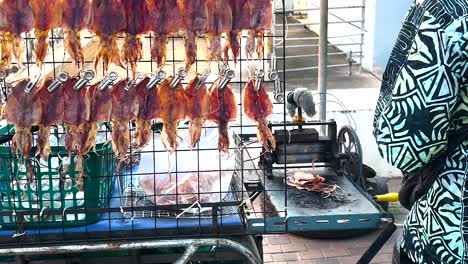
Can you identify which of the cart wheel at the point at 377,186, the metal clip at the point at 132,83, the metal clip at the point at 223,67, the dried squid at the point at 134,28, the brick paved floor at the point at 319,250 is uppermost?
the dried squid at the point at 134,28

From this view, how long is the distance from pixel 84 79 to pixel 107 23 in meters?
0.21

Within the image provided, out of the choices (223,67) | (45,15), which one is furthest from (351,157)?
(45,15)

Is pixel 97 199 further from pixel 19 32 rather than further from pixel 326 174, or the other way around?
pixel 326 174

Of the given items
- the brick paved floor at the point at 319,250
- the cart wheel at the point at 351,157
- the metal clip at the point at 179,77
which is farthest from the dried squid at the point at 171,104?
the brick paved floor at the point at 319,250

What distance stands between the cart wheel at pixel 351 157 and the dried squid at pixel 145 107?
1.22 metres

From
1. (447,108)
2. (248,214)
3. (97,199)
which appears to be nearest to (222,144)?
(248,214)

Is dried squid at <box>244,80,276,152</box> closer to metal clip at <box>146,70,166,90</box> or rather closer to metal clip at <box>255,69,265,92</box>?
metal clip at <box>255,69,265,92</box>

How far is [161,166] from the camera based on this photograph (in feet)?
9.87

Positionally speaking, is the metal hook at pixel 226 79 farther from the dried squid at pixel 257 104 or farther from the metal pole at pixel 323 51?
the metal pole at pixel 323 51

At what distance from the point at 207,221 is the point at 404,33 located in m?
1.05

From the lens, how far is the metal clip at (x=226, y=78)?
103 inches

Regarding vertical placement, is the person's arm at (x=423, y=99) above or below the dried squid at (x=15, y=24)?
below

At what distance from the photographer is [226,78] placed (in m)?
2.63

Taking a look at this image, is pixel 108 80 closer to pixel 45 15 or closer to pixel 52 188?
pixel 45 15
